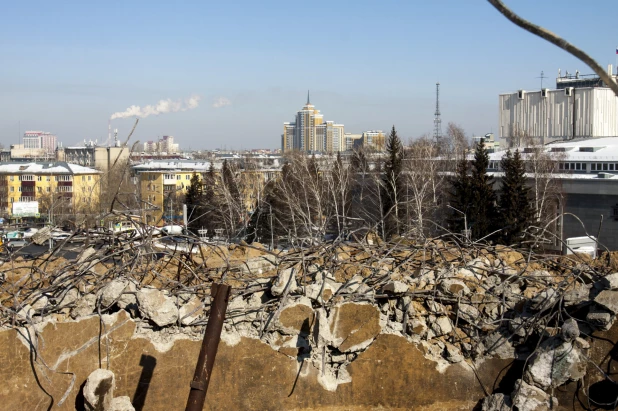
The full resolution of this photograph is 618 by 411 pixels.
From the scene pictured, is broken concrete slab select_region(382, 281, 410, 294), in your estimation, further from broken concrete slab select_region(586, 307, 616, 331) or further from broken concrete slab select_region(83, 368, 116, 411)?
broken concrete slab select_region(83, 368, 116, 411)

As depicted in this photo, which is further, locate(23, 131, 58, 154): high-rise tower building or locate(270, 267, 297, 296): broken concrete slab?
locate(23, 131, 58, 154): high-rise tower building

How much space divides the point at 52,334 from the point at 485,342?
3.28m

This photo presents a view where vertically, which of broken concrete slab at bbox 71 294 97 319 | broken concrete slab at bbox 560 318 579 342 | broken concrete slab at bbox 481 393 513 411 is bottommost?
broken concrete slab at bbox 481 393 513 411

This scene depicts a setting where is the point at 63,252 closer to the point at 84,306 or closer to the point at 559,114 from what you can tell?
the point at 84,306

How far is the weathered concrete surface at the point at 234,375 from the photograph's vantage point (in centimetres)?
486

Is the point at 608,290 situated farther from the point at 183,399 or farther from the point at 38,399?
the point at 38,399

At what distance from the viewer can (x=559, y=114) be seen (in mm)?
44969

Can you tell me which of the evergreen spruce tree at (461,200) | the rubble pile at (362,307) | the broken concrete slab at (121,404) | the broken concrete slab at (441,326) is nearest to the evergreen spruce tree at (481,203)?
the evergreen spruce tree at (461,200)

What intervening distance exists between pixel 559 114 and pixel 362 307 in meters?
43.4

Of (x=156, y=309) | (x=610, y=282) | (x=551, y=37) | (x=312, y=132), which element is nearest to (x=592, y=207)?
(x=610, y=282)

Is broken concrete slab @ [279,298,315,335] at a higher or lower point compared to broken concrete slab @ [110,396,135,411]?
A: higher

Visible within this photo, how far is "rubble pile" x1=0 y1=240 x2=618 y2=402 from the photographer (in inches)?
201

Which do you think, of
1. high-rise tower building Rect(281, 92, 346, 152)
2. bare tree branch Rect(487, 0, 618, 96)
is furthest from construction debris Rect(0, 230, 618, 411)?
high-rise tower building Rect(281, 92, 346, 152)

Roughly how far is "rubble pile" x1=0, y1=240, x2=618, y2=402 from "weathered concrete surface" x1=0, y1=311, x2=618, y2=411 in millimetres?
100
